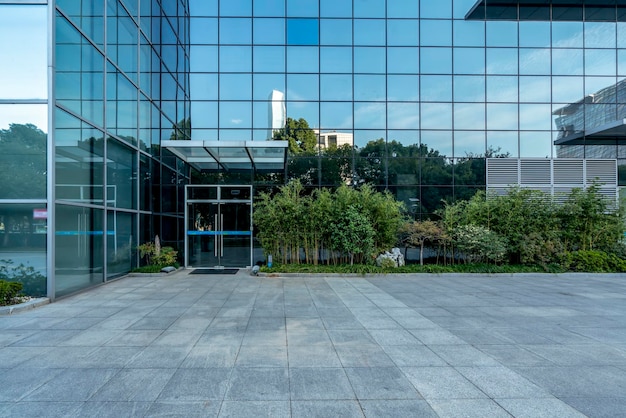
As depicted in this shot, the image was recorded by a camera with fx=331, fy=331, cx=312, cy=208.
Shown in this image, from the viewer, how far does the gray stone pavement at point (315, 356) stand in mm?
3883

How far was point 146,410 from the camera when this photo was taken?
3.74m

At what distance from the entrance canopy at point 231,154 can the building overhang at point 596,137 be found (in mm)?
14638

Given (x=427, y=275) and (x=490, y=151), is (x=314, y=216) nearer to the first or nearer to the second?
(x=427, y=275)

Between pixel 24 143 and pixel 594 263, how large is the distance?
791 inches

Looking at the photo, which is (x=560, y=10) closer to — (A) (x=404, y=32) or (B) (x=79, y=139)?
(A) (x=404, y=32)

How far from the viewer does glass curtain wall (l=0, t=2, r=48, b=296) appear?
850cm

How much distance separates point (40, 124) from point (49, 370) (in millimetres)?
6919

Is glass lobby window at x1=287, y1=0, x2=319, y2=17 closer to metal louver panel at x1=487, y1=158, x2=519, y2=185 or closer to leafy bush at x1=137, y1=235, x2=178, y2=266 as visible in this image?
metal louver panel at x1=487, y1=158, x2=519, y2=185

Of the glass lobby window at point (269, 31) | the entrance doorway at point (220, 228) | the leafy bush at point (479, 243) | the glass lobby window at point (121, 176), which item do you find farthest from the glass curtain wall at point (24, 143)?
the leafy bush at point (479, 243)

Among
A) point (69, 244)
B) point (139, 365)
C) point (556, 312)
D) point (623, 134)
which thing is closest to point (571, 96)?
point (623, 134)

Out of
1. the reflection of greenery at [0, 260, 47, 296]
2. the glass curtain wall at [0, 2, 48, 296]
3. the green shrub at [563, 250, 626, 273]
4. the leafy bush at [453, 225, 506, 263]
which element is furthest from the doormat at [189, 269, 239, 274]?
the green shrub at [563, 250, 626, 273]

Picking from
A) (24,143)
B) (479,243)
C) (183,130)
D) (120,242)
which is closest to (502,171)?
(479,243)

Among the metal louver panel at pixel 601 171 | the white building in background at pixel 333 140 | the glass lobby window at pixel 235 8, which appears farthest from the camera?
the metal louver panel at pixel 601 171

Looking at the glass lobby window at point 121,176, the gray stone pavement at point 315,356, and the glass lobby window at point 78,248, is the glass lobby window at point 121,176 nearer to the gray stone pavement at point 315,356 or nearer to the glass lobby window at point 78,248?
the glass lobby window at point 78,248
